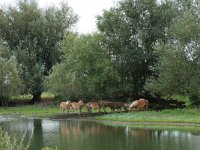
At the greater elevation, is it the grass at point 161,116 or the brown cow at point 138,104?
the brown cow at point 138,104

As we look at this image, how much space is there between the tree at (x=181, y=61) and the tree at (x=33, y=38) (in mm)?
26832

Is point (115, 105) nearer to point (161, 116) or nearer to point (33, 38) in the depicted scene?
point (161, 116)

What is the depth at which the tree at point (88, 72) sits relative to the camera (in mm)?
46719

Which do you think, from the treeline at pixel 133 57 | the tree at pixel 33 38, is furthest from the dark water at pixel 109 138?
the tree at pixel 33 38

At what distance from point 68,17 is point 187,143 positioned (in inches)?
1996

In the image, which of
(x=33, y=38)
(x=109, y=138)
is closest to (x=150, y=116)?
(x=109, y=138)

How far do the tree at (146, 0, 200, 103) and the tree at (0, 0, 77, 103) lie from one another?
2683 centimetres

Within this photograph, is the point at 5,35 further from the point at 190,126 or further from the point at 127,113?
the point at 190,126

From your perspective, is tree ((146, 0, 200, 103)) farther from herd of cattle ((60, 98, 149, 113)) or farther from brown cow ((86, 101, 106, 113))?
brown cow ((86, 101, 106, 113))

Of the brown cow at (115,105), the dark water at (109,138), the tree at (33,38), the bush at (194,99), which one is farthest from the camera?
the tree at (33,38)

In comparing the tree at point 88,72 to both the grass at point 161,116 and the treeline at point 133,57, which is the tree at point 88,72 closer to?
the treeline at point 133,57

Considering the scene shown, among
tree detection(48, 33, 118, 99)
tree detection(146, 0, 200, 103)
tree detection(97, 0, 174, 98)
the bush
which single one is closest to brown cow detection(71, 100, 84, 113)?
tree detection(48, 33, 118, 99)

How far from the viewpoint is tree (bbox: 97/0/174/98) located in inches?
1841

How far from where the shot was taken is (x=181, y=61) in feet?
132
